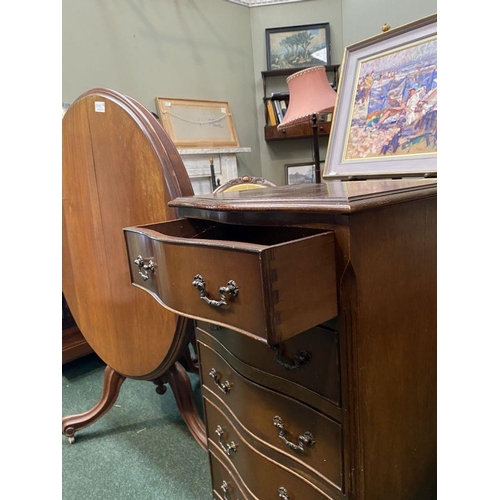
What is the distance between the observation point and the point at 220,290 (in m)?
0.60

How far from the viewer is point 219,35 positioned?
3.52 metres

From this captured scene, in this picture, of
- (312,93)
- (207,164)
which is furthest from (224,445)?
(207,164)

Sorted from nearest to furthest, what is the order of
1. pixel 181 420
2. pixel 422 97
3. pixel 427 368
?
pixel 427 368, pixel 422 97, pixel 181 420

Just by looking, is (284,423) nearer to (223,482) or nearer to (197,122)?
(223,482)

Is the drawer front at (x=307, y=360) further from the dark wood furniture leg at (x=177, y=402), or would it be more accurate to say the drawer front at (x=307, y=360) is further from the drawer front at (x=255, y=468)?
the dark wood furniture leg at (x=177, y=402)

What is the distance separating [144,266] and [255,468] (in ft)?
1.75

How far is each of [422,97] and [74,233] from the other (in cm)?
137

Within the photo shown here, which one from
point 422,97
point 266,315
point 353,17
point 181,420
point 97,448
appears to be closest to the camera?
point 266,315

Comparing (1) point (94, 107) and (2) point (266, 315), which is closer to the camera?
(2) point (266, 315)

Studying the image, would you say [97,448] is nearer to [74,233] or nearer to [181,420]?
[181,420]

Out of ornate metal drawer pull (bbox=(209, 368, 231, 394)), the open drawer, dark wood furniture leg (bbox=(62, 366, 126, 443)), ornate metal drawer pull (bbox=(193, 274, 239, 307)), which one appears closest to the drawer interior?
the open drawer

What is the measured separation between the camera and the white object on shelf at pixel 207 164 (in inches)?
125

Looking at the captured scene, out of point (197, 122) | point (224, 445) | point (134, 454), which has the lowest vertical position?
point (134, 454)

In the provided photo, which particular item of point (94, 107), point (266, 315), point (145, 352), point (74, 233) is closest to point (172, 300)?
point (266, 315)
